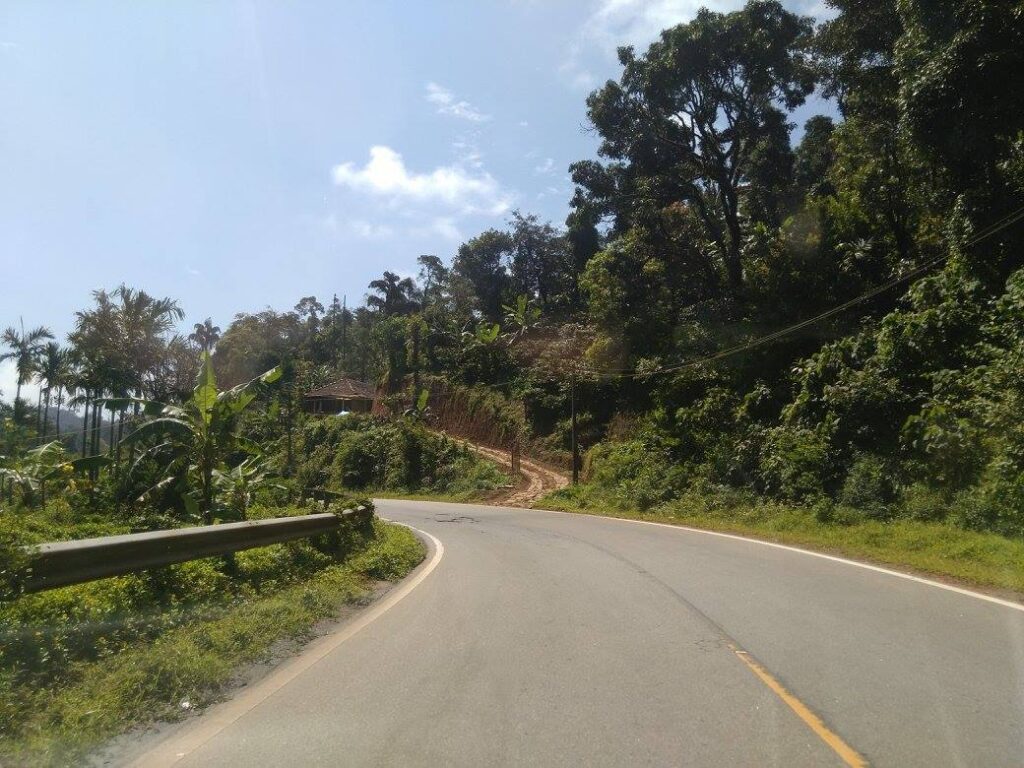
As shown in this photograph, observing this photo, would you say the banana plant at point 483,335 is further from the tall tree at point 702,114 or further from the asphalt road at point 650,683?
the asphalt road at point 650,683

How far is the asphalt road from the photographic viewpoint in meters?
4.81

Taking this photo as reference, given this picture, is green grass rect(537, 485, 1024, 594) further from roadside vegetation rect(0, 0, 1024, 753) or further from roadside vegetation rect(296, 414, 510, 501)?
roadside vegetation rect(296, 414, 510, 501)

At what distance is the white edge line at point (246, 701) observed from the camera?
191 inches

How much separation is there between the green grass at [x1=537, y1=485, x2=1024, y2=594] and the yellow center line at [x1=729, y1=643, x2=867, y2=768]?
5.34m

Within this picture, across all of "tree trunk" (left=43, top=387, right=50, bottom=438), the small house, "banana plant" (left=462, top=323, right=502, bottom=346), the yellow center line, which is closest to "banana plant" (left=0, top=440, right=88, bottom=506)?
the yellow center line

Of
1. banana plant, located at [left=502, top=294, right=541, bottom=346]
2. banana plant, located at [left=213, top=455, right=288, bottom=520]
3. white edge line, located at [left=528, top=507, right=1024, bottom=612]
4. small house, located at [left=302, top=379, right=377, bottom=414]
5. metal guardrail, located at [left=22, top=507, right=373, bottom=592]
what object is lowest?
white edge line, located at [left=528, top=507, right=1024, bottom=612]

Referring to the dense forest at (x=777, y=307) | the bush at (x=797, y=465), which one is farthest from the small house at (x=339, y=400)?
the bush at (x=797, y=465)

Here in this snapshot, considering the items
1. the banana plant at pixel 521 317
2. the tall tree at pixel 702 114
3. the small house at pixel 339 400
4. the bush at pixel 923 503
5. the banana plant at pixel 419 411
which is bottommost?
the bush at pixel 923 503

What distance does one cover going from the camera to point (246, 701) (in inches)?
233

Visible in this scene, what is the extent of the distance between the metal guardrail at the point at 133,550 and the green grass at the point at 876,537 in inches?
371

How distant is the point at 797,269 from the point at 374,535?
21928 mm

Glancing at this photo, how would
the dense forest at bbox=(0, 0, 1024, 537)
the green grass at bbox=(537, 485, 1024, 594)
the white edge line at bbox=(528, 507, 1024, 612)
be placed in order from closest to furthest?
Answer: 1. the white edge line at bbox=(528, 507, 1024, 612)
2. the green grass at bbox=(537, 485, 1024, 594)
3. the dense forest at bbox=(0, 0, 1024, 537)

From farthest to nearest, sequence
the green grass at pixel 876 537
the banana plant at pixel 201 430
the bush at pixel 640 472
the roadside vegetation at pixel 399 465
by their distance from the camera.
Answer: the roadside vegetation at pixel 399 465, the bush at pixel 640 472, the banana plant at pixel 201 430, the green grass at pixel 876 537

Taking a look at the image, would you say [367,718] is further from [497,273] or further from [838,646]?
[497,273]
